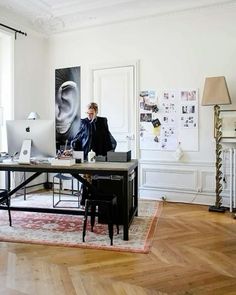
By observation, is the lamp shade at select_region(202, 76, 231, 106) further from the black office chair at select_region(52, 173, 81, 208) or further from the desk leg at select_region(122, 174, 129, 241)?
the black office chair at select_region(52, 173, 81, 208)

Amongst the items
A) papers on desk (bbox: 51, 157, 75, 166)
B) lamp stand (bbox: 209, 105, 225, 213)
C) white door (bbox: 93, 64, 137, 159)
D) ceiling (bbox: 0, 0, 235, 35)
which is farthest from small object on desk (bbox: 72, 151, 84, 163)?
ceiling (bbox: 0, 0, 235, 35)

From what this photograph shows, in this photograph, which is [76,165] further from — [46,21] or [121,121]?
[46,21]

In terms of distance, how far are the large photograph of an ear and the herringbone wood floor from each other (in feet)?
9.80

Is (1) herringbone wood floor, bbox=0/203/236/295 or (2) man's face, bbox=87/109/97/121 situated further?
(2) man's face, bbox=87/109/97/121

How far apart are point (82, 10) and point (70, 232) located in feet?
12.1

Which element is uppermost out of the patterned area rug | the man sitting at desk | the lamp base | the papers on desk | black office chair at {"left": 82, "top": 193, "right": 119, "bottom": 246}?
the man sitting at desk

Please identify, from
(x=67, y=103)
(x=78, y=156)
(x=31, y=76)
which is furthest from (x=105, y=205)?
Result: (x=31, y=76)

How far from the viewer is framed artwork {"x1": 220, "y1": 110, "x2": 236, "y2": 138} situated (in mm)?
4398

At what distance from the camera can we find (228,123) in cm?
444

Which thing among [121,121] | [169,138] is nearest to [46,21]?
[121,121]

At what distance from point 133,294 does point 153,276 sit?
32cm

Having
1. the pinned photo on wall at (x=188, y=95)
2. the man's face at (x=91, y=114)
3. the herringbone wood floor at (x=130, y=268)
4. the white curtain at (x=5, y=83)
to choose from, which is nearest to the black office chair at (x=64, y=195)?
the white curtain at (x=5, y=83)

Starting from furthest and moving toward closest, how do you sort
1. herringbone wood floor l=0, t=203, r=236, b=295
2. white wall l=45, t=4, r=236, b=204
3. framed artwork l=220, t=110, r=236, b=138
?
white wall l=45, t=4, r=236, b=204 < framed artwork l=220, t=110, r=236, b=138 < herringbone wood floor l=0, t=203, r=236, b=295

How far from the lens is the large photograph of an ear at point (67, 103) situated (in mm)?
5625
